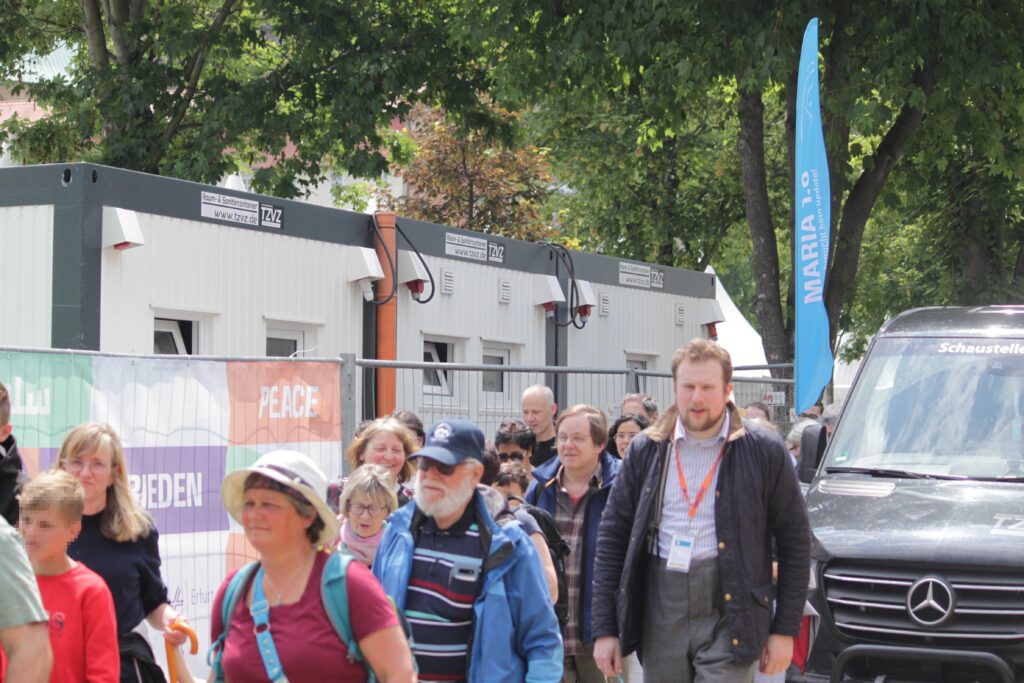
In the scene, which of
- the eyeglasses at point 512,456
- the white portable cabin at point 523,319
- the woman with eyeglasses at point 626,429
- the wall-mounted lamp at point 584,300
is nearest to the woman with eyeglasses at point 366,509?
the woman with eyeglasses at point 626,429

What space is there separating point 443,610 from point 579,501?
2656 mm

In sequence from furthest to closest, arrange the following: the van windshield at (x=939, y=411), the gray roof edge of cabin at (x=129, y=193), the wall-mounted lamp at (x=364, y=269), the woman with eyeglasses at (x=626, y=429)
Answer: the wall-mounted lamp at (x=364, y=269) < the gray roof edge of cabin at (x=129, y=193) < the woman with eyeglasses at (x=626, y=429) < the van windshield at (x=939, y=411)

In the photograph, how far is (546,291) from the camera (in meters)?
16.6

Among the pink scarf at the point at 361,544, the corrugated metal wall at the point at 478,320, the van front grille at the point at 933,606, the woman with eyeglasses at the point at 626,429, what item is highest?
the corrugated metal wall at the point at 478,320

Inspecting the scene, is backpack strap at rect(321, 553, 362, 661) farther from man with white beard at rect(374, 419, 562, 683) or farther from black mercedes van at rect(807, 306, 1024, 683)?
black mercedes van at rect(807, 306, 1024, 683)

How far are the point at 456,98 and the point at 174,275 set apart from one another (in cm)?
1035

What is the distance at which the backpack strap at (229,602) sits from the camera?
400 centimetres

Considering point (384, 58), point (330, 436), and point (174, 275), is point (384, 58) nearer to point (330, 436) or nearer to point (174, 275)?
point (174, 275)

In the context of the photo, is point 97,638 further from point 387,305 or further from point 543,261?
point 543,261

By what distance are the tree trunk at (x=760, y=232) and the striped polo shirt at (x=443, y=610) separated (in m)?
14.5

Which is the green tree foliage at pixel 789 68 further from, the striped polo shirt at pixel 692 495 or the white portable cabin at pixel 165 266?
the striped polo shirt at pixel 692 495

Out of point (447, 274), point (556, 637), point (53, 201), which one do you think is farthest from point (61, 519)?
point (447, 274)

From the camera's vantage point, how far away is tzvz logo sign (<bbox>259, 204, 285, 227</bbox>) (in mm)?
13117

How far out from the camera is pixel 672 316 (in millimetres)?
19547
